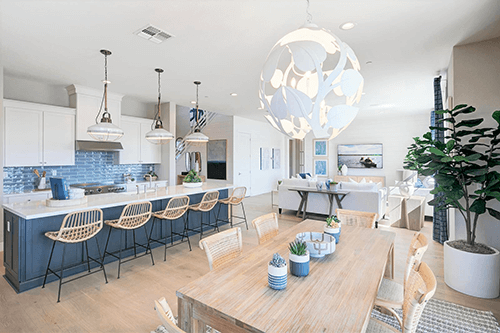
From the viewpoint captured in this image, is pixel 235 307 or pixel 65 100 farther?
pixel 65 100

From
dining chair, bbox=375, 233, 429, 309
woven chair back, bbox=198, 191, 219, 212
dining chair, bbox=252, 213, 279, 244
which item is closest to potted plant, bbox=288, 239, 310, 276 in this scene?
dining chair, bbox=375, 233, 429, 309

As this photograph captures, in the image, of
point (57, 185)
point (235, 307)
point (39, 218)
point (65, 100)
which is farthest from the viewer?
point (65, 100)

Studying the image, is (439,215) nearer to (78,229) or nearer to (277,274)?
(277,274)

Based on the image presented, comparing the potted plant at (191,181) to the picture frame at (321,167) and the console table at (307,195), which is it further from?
the picture frame at (321,167)

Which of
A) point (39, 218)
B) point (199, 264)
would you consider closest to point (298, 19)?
point (199, 264)

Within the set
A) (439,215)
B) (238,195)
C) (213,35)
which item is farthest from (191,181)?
(439,215)

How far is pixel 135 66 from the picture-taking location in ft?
13.3

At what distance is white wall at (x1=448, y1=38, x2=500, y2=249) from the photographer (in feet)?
10.3

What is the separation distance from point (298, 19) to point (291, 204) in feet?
14.9

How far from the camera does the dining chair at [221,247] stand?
1933 millimetres

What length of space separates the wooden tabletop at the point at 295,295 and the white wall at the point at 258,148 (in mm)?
7005

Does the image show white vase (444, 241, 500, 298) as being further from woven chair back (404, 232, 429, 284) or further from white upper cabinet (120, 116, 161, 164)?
white upper cabinet (120, 116, 161, 164)

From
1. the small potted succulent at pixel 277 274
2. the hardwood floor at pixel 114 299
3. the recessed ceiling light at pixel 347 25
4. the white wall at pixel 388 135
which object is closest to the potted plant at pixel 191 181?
the hardwood floor at pixel 114 299

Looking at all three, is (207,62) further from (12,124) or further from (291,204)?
(291,204)
